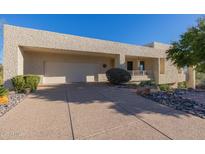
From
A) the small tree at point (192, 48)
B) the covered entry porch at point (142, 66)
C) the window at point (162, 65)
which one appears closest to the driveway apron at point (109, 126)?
the small tree at point (192, 48)

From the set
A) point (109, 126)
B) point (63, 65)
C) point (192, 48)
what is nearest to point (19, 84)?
point (63, 65)

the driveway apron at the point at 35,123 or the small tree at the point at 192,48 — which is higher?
the small tree at the point at 192,48

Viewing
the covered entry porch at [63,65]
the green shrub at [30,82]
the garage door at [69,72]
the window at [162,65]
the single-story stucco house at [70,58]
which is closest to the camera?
the green shrub at [30,82]

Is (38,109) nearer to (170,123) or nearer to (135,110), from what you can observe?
(135,110)

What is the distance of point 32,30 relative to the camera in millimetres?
10859

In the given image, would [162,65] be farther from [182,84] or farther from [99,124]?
[99,124]

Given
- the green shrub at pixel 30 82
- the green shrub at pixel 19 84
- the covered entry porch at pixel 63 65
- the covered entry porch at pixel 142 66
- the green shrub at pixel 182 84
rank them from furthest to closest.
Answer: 1. the green shrub at pixel 182 84
2. the covered entry porch at pixel 142 66
3. the covered entry porch at pixel 63 65
4. the green shrub at pixel 30 82
5. the green shrub at pixel 19 84

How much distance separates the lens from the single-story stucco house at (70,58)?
10203 mm

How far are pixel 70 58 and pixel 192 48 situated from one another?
1138cm

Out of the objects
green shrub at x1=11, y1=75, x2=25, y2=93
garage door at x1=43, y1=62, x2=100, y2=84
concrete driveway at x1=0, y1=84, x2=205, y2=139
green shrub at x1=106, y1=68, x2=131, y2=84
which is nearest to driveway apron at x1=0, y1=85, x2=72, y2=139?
concrete driveway at x1=0, y1=84, x2=205, y2=139

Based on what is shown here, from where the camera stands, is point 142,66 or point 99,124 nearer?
point 99,124

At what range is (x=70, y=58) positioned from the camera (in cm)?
1560

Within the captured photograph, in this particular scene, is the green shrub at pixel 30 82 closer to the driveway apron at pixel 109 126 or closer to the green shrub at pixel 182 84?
the driveway apron at pixel 109 126
